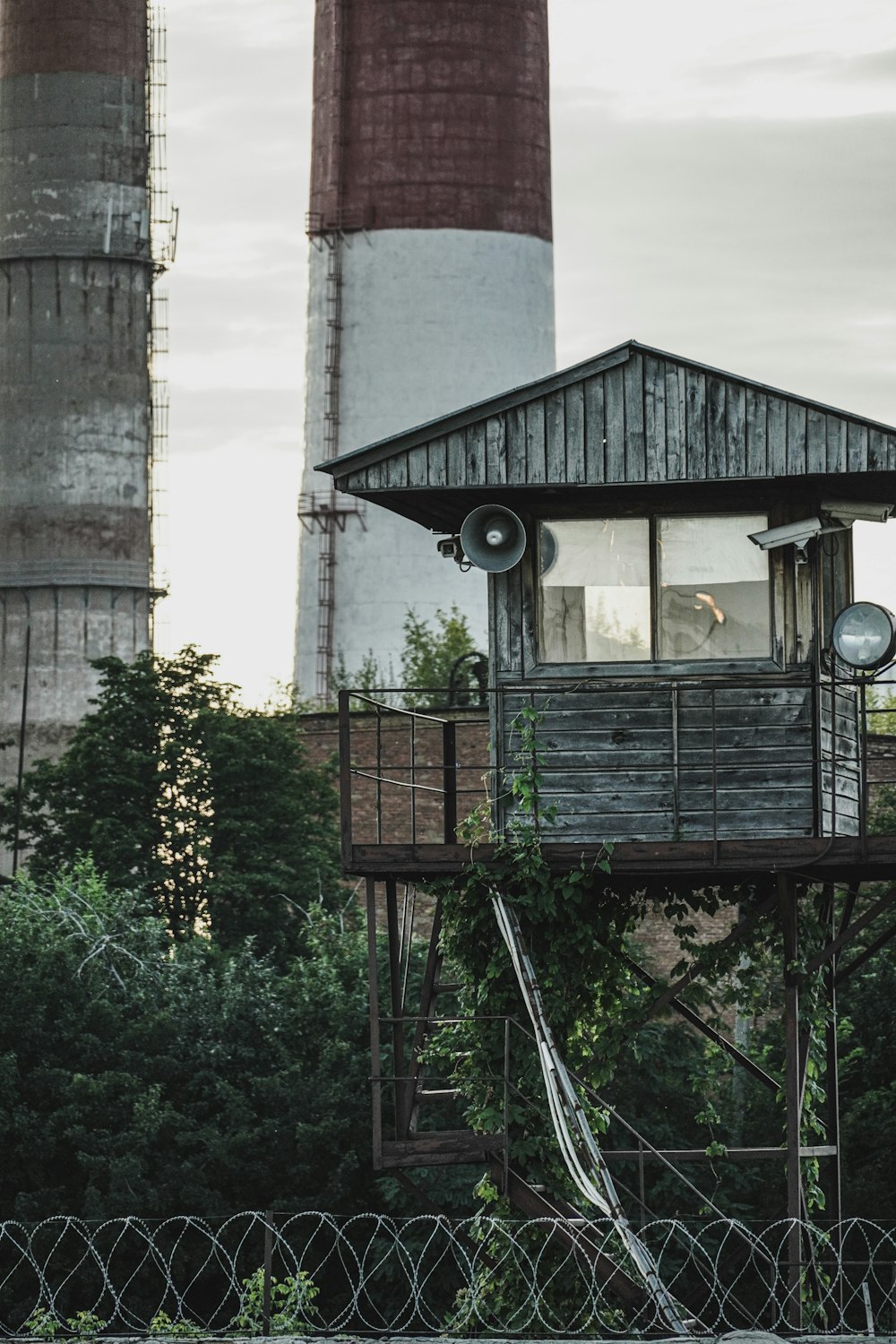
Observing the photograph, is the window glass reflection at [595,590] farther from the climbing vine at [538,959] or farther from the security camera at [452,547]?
the security camera at [452,547]

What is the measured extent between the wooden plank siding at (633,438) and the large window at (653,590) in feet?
1.75

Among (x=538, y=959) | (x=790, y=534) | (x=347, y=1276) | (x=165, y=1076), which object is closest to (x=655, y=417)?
(x=790, y=534)

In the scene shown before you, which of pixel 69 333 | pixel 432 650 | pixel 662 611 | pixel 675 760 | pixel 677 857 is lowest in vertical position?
pixel 677 857

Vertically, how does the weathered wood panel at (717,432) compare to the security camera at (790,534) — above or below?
above

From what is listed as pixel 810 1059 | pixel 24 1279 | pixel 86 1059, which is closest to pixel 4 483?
pixel 86 1059

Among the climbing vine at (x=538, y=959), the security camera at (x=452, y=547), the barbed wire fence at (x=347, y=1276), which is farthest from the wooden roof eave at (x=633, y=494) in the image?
the barbed wire fence at (x=347, y=1276)

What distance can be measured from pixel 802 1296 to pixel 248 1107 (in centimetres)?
1347

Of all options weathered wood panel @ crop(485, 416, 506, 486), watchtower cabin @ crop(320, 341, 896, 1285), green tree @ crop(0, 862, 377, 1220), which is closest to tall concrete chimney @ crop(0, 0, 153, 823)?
green tree @ crop(0, 862, 377, 1220)

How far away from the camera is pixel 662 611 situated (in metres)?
18.3

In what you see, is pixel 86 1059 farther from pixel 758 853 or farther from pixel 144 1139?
pixel 758 853

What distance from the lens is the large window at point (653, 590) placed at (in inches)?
715

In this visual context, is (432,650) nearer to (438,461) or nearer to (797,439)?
(438,461)

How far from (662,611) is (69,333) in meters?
38.1

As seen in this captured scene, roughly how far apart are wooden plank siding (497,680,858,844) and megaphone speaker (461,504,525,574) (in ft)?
3.24
